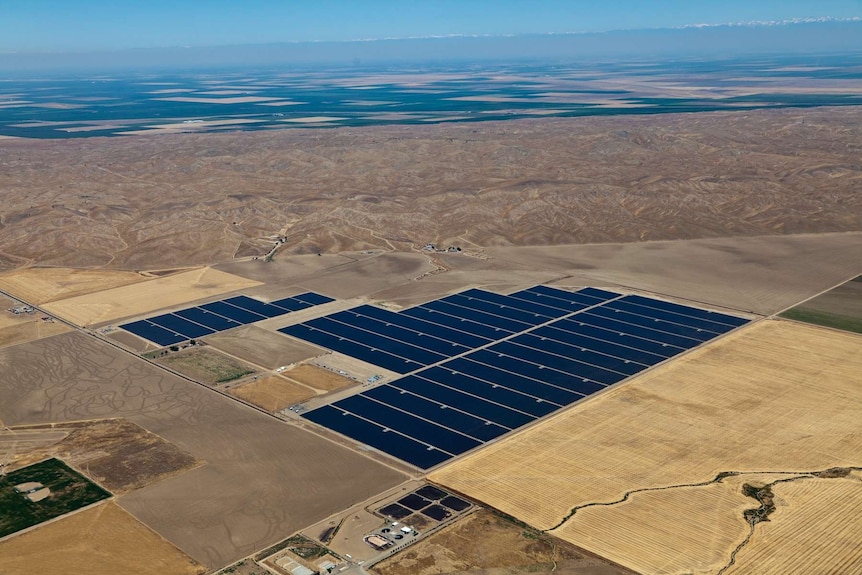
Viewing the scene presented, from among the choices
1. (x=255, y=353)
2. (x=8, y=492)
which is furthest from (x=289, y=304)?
(x=8, y=492)

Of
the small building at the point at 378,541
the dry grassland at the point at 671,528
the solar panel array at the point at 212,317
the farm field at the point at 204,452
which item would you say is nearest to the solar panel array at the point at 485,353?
the farm field at the point at 204,452

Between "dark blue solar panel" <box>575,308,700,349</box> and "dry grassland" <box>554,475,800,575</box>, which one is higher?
"dark blue solar panel" <box>575,308,700,349</box>

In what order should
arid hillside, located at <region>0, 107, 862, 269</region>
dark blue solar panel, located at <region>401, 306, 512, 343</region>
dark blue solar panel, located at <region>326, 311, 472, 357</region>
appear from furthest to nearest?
arid hillside, located at <region>0, 107, 862, 269</region> → dark blue solar panel, located at <region>401, 306, 512, 343</region> → dark blue solar panel, located at <region>326, 311, 472, 357</region>

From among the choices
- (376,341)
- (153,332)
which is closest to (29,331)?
(153,332)

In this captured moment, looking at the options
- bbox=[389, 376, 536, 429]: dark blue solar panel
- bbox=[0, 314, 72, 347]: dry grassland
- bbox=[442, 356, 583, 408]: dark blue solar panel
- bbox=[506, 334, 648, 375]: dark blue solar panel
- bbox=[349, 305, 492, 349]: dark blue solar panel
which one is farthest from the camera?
bbox=[0, 314, 72, 347]: dry grassland

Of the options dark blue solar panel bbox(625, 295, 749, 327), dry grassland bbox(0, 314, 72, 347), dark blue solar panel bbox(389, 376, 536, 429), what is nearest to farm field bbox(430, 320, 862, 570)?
dark blue solar panel bbox(389, 376, 536, 429)

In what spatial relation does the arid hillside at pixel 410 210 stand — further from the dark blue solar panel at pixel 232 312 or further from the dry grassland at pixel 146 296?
the dark blue solar panel at pixel 232 312

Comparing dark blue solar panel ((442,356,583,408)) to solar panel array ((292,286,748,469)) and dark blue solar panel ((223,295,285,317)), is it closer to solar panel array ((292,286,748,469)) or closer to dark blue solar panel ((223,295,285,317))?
solar panel array ((292,286,748,469))
